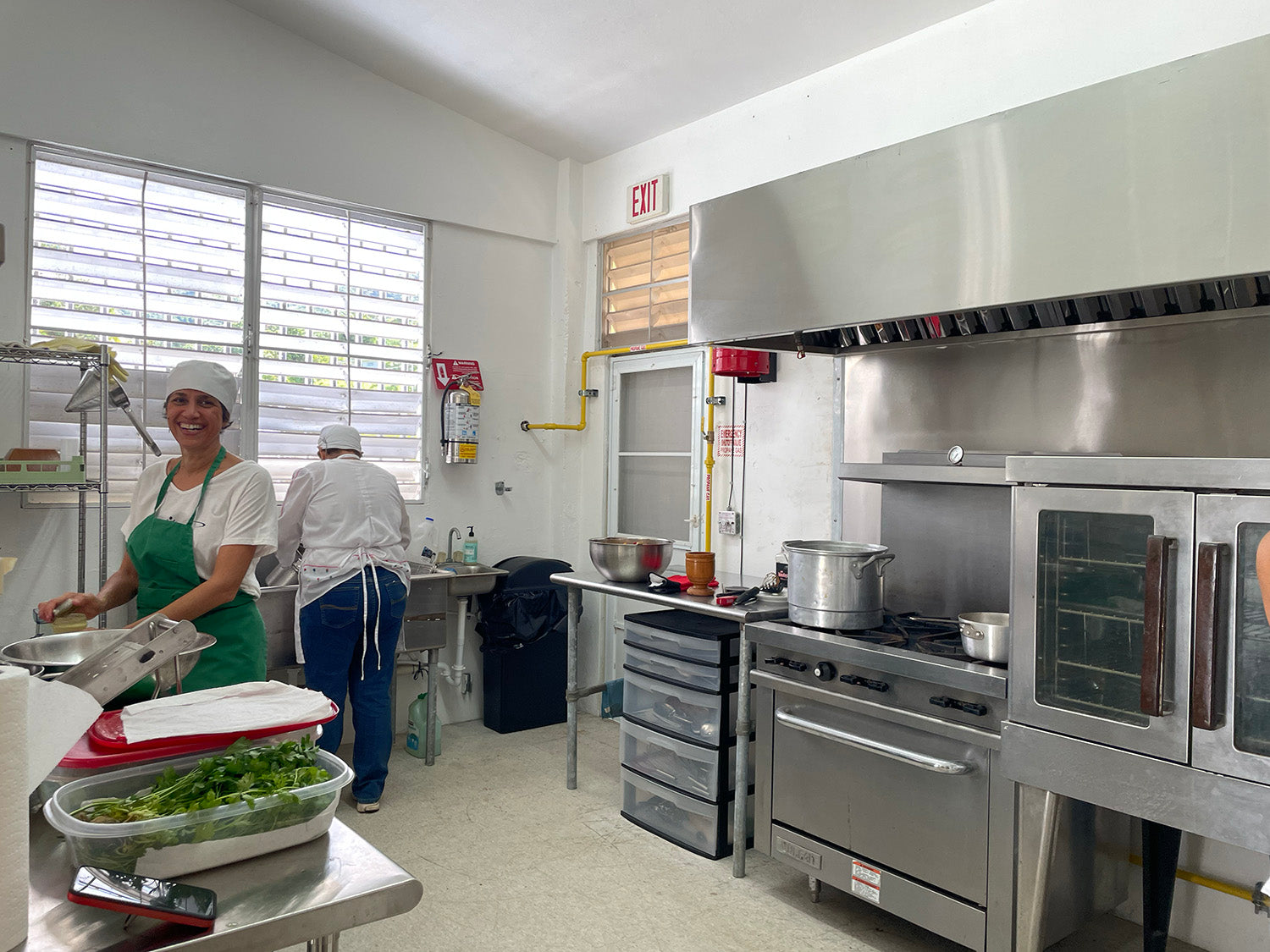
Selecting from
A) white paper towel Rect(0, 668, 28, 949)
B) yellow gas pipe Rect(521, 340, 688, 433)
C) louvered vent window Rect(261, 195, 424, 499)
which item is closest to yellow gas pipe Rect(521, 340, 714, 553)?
yellow gas pipe Rect(521, 340, 688, 433)

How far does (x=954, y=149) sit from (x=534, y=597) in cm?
312

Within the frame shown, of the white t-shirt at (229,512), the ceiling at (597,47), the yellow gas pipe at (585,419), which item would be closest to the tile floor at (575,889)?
the white t-shirt at (229,512)

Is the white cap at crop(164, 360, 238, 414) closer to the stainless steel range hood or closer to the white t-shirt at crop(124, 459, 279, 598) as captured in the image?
the white t-shirt at crop(124, 459, 279, 598)

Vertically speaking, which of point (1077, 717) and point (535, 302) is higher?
point (535, 302)

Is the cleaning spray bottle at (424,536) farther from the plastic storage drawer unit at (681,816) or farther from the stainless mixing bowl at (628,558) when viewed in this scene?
the plastic storage drawer unit at (681,816)

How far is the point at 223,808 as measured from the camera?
1121mm

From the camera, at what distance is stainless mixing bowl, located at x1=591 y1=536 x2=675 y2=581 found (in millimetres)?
3760

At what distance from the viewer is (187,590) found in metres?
2.51

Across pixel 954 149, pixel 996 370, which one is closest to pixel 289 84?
pixel 954 149

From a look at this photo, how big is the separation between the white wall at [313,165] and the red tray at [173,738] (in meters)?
2.97

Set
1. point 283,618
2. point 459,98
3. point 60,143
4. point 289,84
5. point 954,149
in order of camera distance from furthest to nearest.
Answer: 1. point 459,98
2. point 289,84
3. point 283,618
4. point 60,143
5. point 954,149

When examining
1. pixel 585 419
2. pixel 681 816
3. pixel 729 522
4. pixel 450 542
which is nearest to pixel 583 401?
pixel 585 419

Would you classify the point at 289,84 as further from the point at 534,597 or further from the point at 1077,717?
the point at 1077,717

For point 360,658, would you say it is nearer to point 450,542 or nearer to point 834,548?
point 450,542
